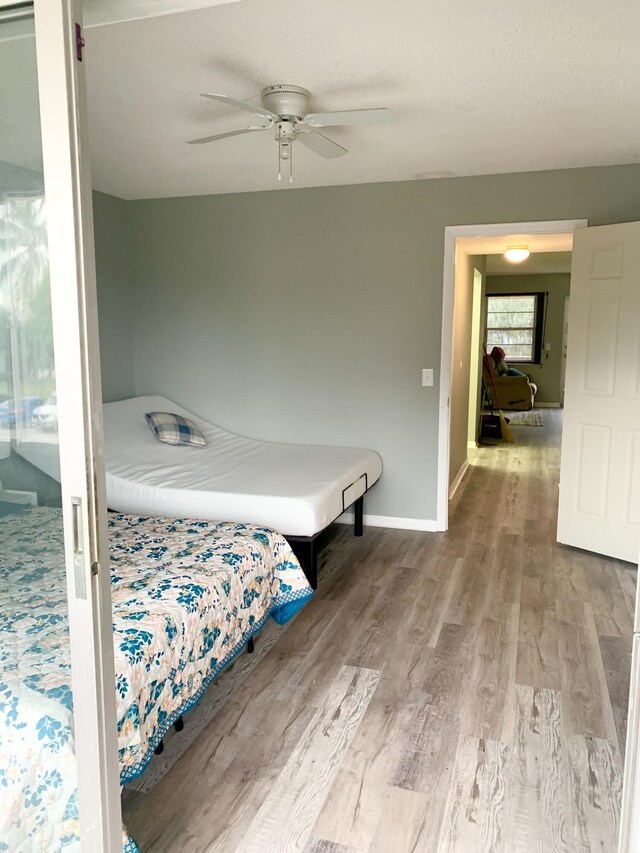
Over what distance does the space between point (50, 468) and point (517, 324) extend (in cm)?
1136

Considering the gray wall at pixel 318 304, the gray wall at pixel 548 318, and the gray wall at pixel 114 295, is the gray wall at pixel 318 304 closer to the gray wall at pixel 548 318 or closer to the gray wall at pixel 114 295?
the gray wall at pixel 114 295

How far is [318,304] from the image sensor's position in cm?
466

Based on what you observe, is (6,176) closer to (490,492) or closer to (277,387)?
(277,387)

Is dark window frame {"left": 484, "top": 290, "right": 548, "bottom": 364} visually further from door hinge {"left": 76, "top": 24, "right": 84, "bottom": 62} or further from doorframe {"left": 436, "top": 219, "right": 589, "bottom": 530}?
door hinge {"left": 76, "top": 24, "right": 84, "bottom": 62}

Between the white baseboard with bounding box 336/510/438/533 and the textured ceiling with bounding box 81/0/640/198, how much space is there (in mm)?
2398

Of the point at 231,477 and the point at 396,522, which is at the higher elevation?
the point at 231,477

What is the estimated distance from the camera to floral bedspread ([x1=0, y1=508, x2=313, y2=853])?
1.34 m

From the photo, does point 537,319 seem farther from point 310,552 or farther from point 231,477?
point 310,552

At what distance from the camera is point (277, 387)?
191 inches

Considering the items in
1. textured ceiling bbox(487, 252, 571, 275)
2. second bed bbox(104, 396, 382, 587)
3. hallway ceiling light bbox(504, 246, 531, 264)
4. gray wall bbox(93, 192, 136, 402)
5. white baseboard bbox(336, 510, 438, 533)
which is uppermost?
textured ceiling bbox(487, 252, 571, 275)

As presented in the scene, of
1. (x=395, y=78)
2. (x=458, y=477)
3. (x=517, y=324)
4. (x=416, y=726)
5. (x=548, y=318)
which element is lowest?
(x=416, y=726)

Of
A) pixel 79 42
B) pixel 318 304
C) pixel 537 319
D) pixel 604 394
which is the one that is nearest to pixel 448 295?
pixel 318 304

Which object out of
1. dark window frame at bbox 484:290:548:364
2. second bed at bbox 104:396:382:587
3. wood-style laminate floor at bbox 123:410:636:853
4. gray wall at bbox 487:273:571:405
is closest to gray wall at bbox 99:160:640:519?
second bed at bbox 104:396:382:587

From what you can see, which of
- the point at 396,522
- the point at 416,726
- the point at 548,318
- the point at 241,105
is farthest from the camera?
the point at 548,318
